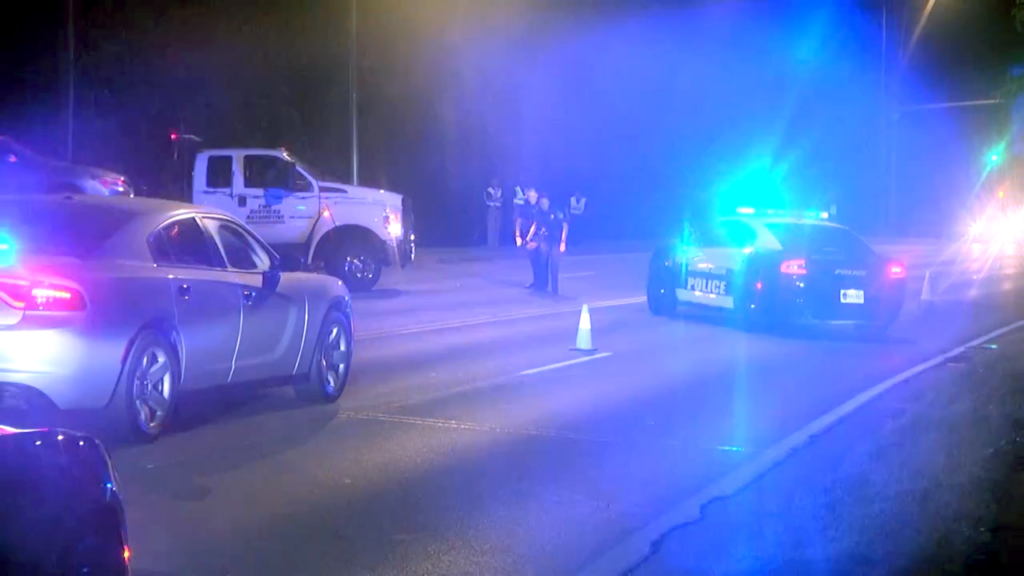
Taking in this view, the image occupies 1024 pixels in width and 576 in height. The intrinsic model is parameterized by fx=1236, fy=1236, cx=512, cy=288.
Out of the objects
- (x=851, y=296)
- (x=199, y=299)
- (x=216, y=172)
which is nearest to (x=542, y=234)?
(x=216, y=172)

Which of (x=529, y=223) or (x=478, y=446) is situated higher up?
(x=529, y=223)

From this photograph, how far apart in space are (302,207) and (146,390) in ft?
42.8

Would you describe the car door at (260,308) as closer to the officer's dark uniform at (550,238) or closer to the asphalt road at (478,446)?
the asphalt road at (478,446)

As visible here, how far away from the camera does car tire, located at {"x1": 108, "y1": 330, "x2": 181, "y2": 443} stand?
26.7ft

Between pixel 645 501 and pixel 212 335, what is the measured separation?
347 centimetres

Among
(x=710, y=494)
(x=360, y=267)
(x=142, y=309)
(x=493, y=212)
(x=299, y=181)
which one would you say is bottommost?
(x=710, y=494)

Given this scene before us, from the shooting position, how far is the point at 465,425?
32.1 feet

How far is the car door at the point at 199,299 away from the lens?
342 inches

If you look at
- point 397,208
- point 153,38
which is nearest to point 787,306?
point 397,208

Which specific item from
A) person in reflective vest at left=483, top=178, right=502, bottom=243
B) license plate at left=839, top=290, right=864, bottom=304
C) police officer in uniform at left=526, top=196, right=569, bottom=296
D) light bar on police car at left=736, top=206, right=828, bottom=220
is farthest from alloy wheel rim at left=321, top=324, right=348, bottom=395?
person in reflective vest at left=483, top=178, right=502, bottom=243

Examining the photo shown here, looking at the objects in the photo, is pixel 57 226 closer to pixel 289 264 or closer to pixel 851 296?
pixel 289 264

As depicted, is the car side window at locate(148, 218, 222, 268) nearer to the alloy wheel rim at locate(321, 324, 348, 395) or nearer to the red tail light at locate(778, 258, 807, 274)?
the alloy wheel rim at locate(321, 324, 348, 395)

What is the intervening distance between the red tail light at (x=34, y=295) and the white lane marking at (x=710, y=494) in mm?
3762

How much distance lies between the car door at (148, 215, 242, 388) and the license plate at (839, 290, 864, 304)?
378 inches
